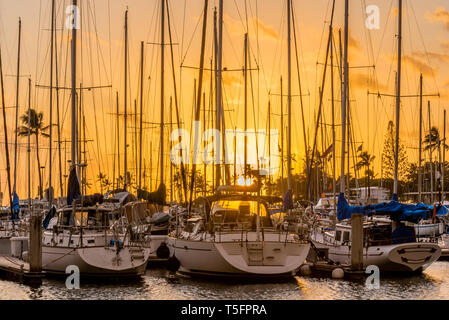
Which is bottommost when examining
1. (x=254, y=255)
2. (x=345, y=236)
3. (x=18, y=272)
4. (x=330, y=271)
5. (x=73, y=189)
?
(x=330, y=271)

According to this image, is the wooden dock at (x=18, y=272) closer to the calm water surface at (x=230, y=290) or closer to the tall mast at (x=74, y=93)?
the calm water surface at (x=230, y=290)

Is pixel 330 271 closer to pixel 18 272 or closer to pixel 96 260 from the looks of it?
pixel 96 260

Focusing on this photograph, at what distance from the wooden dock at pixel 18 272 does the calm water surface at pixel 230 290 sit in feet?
1.35

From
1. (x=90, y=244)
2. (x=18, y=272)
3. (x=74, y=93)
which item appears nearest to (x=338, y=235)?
(x=90, y=244)

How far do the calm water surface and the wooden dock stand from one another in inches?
16.1

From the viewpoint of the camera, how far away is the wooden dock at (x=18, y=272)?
A: 114 feet

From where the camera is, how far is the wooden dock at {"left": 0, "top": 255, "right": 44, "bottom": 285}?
3484cm

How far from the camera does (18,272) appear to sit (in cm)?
3644

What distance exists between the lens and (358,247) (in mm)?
36250

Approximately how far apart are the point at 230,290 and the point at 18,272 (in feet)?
31.6

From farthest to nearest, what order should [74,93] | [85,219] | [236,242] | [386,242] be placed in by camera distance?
[74,93] → [386,242] → [85,219] → [236,242]

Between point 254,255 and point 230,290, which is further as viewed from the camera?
point 254,255

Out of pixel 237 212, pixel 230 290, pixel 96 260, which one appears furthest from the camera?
pixel 237 212

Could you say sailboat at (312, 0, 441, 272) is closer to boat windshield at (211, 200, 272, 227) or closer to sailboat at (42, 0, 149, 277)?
boat windshield at (211, 200, 272, 227)
